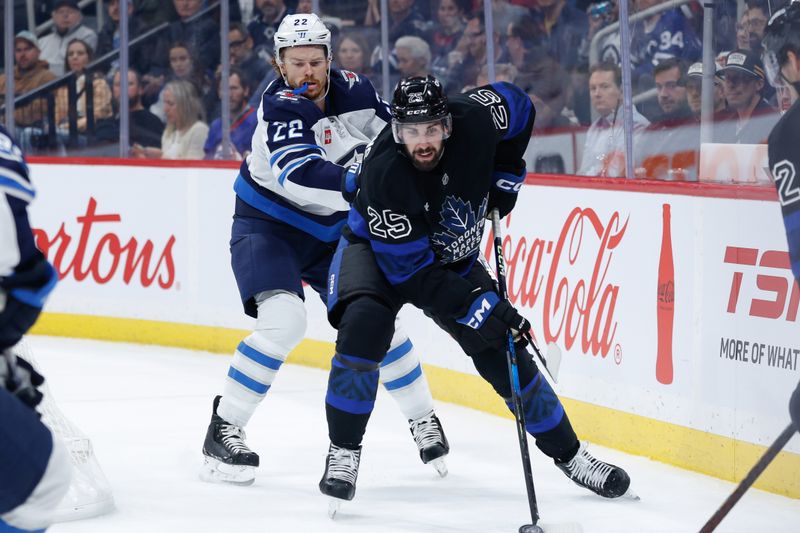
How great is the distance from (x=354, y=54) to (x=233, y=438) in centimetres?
241

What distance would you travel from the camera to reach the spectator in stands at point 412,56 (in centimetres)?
537

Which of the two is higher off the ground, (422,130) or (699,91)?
(699,91)

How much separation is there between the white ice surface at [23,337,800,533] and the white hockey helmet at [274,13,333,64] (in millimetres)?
1204

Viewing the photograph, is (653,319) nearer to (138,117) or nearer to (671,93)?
(671,93)

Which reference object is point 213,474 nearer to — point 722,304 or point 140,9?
point 722,304

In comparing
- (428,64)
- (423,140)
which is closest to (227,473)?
(423,140)

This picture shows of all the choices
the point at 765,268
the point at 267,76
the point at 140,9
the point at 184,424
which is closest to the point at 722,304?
the point at 765,268

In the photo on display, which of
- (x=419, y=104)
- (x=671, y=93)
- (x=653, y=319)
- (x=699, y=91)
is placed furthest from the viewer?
(x=671, y=93)

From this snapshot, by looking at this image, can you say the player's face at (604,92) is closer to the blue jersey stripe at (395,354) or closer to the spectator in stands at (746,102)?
the spectator in stands at (746,102)

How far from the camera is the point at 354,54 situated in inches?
224

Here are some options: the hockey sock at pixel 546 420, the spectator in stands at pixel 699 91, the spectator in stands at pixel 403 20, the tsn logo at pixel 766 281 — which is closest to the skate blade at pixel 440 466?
the hockey sock at pixel 546 420

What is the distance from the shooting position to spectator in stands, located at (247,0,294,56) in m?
5.98

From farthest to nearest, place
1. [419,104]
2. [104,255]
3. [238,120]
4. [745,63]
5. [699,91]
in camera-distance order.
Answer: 1. [104,255]
2. [238,120]
3. [699,91]
4. [745,63]
5. [419,104]

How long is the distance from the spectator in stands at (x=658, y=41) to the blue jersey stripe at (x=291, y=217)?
1.20 metres
